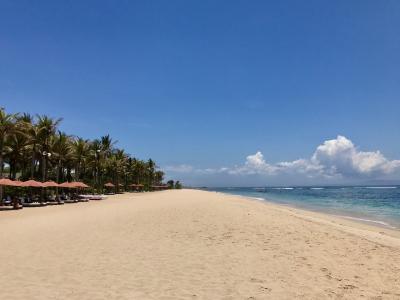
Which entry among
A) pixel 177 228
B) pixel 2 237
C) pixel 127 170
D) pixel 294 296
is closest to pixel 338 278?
pixel 294 296

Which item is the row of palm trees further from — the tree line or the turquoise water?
the turquoise water

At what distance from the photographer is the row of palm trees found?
136ft

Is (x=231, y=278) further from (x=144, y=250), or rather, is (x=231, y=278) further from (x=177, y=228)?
(x=177, y=228)

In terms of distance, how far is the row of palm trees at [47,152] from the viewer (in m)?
41.4

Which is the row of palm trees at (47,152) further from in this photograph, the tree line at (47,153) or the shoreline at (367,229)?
the shoreline at (367,229)

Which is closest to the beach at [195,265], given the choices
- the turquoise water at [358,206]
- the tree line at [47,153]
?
the turquoise water at [358,206]

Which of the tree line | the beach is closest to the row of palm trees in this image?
the tree line

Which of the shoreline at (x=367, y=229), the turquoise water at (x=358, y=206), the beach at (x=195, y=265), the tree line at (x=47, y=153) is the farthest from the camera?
the tree line at (x=47, y=153)

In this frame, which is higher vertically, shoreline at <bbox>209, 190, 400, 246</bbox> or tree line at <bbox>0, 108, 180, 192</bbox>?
tree line at <bbox>0, 108, 180, 192</bbox>

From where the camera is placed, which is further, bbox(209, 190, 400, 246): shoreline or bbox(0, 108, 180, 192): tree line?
bbox(0, 108, 180, 192): tree line

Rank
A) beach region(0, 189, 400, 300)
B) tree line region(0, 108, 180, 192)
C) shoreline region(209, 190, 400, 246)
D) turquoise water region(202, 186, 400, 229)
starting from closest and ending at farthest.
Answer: beach region(0, 189, 400, 300)
shoreline region(209, 190, 400, 246)
turquoise water region(202, 186, 400, 229)
tree line region(0, 108, 180, 192)

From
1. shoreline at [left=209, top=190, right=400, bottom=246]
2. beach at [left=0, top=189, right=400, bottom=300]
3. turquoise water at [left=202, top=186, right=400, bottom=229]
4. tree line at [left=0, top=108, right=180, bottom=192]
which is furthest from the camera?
tree line at [left=0, top=108, right=180, bottom=192]

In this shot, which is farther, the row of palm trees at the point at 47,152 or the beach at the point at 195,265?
the row of palm trees at the point at 47,152

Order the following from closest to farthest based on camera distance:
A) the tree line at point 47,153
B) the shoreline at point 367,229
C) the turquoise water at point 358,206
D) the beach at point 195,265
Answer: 1. the beach at point 195,265
2. the shoreline at point 367,229
3. the turquoise water at point 358,206
4. the tree line at point 47,153
